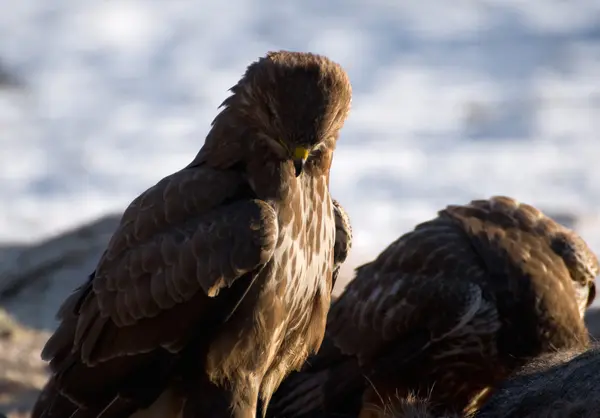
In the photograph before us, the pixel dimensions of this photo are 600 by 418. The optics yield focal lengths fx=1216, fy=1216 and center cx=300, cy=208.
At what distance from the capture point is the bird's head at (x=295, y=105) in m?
5.55

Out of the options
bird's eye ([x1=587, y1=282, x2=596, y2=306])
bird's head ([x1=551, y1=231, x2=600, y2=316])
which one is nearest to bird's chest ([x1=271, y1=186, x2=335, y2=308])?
bird's head ([x1=551, y1=231, x2=600, y2=316])

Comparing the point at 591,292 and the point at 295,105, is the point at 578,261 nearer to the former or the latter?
the point at 591,292

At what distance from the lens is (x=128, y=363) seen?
19.2ft

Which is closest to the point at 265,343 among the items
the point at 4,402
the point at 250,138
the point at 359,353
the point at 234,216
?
the point at 234,216

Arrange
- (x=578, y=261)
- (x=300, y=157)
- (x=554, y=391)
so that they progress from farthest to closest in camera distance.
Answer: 1. (x=578, y=261)
2. (x=300, y=157)
3. (x=554, y=391)

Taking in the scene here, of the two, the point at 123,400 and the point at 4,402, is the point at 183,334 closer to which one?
the point at 123,400

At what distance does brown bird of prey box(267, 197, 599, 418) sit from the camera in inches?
281

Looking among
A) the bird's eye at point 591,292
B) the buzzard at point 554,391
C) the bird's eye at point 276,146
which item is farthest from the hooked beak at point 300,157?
the bird's eye at point 591,292

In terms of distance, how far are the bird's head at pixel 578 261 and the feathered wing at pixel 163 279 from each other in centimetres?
255

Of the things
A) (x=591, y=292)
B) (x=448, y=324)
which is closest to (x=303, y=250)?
(x=448, y=324)

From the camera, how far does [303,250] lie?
5.84 m

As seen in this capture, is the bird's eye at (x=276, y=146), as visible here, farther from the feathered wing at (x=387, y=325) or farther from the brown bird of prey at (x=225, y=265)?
the feathered wing at (x=387, y=325)

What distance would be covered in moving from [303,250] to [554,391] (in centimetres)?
138

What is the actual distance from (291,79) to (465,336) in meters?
2.28
